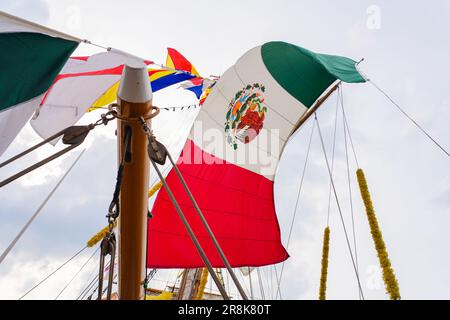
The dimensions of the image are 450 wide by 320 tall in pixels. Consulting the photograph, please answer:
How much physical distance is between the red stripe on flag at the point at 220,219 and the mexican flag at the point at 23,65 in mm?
2813

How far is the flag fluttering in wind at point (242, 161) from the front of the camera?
474 centimetres

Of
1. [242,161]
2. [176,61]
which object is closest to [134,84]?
[242,161]

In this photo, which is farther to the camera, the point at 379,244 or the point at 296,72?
the point at 296,72

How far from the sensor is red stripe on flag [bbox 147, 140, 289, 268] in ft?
15.1

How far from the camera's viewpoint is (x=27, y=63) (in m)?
1.90

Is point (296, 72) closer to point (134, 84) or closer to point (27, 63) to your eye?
point (134, 84)

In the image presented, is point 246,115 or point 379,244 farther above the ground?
point 246,115

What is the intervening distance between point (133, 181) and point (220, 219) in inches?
114

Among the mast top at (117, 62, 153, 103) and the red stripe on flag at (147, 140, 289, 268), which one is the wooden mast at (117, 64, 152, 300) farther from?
the red stripe on flag at (147, 140, 289, 268)

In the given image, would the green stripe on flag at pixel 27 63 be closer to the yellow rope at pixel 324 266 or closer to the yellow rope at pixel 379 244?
the yellow rope at pixel 379 244

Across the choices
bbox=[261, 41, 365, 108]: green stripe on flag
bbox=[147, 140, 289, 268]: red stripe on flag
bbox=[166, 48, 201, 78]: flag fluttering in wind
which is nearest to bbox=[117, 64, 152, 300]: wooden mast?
bbox=[147, 140, 289, 268]: red stripe on flag

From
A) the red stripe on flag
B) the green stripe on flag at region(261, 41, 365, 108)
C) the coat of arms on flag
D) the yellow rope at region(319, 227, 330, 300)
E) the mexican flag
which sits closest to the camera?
the mexican flag
